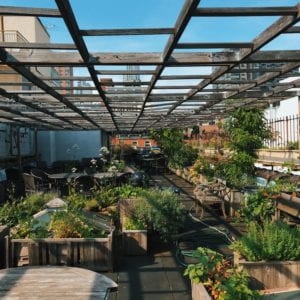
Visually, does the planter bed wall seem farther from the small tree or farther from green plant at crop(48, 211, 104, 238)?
the small tree

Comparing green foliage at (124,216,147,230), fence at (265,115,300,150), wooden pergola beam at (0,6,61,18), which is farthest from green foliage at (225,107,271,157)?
wooden pergola beam at (0,6,61,18)

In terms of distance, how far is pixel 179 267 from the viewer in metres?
4.66

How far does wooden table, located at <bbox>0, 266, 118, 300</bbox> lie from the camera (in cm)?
260

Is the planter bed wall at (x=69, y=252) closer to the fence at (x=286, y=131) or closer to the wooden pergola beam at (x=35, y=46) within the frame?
the wooden pergola beam at (x=35, y=46)

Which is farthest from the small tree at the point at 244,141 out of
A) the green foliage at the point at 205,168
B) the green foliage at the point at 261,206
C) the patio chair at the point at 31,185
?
the patio chair at the point at 31,185

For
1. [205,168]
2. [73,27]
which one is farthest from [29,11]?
[205,168]

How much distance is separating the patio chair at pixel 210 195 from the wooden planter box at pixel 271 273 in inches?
169

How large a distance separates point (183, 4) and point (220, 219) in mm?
5498

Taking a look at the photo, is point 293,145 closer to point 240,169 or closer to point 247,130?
point 247,130

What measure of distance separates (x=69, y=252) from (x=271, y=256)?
7.48 ft

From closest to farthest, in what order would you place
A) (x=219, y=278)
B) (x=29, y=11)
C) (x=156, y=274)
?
(x=29, y=11), (x=219, y=278), (x=156, y=274)

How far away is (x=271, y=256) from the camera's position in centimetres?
334

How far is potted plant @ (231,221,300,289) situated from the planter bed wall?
5.37ft

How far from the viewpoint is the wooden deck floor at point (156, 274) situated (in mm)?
3910
